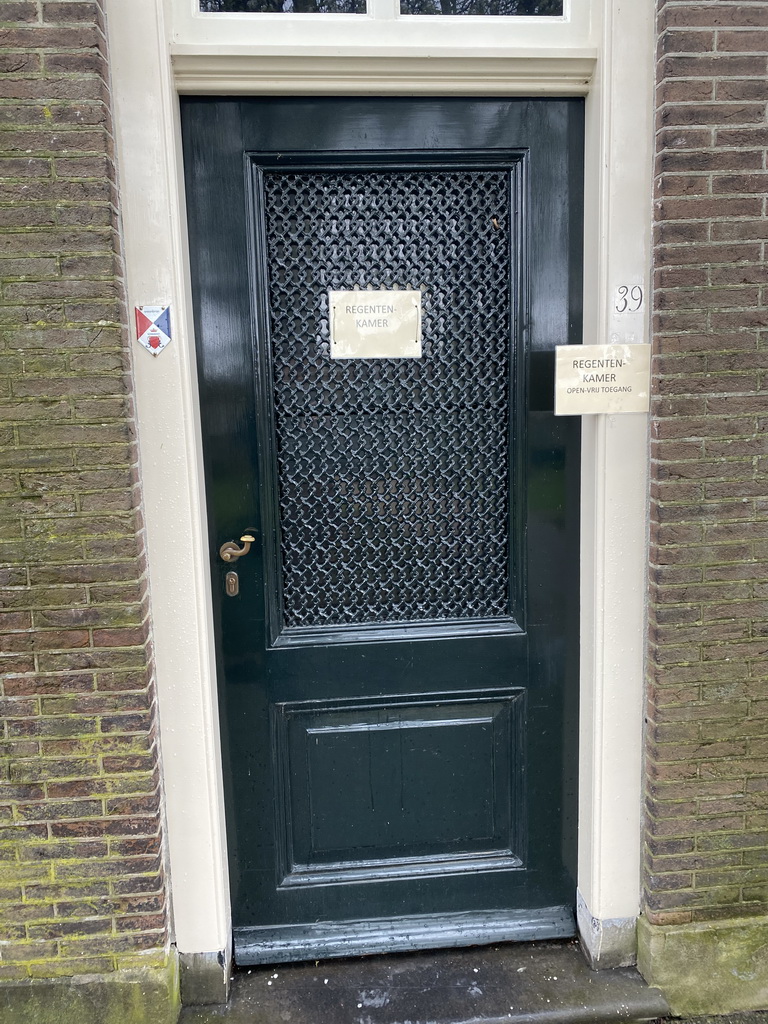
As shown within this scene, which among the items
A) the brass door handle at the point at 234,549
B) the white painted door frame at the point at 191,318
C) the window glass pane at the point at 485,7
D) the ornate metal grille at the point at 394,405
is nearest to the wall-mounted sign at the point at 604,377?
the white painted door frame at the point at 191,318

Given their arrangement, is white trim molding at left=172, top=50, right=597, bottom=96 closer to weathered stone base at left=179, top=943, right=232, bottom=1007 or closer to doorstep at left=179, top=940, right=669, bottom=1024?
weathered stone base at left=179, top=943, right=232, bottom=1007

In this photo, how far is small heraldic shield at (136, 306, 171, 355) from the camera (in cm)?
208

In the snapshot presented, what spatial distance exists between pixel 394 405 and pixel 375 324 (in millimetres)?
265

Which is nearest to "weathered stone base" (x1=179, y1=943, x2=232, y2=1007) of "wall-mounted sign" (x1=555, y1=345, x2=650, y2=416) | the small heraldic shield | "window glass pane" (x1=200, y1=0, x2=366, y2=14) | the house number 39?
the small heraldic shield

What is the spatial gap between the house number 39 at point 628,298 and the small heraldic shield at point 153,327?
1.35 meters

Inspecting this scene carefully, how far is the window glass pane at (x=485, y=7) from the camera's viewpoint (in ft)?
6.94

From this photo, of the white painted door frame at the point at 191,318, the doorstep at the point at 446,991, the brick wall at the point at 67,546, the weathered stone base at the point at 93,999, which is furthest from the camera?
the doorstep at the point at 446,991

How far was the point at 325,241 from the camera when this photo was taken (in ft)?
7.45

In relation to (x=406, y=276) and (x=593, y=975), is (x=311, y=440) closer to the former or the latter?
(x=406, y=276)

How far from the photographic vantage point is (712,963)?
7.62ft

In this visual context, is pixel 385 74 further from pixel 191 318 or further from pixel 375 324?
pixel 191 318

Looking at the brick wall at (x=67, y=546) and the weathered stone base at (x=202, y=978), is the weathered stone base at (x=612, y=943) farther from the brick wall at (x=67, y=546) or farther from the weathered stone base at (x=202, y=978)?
Result: the brick wall at (x=67, y=546)

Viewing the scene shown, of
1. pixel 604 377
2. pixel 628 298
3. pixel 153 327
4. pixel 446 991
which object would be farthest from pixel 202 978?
pixel 628 298

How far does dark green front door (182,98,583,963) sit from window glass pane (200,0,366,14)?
9.3 inches
